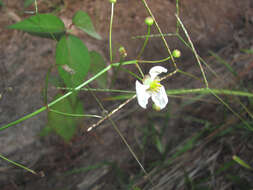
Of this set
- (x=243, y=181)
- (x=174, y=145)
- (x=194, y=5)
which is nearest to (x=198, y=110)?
(x=174, y=145)

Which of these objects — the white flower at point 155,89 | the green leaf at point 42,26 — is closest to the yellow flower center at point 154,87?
the white flower at point 155,89

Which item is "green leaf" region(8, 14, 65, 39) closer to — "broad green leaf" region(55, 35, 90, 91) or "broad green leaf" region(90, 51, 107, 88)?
"broad green leaf" region(55, 35, 90, 91)

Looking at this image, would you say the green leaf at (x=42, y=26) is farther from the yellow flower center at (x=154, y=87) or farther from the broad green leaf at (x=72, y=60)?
the yellow flower center at (x=154, y=87)

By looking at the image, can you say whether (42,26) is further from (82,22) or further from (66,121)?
(66,121)

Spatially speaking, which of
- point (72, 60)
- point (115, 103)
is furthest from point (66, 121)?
point (115, 103)

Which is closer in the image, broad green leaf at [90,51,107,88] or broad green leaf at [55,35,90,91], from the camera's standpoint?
broad green leaf at [55,35,90,91]

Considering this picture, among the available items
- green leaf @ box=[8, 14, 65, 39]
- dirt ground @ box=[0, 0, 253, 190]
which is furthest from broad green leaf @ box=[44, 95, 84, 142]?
green leaf @ box=[8, 14, 65, 39]
